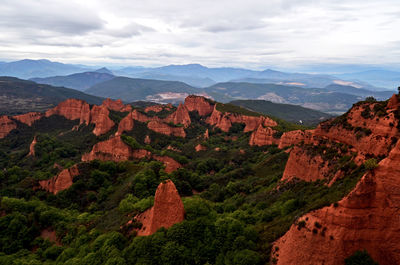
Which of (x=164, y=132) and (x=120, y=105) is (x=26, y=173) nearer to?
(x=164, y=132)

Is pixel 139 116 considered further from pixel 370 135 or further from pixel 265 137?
pixel 370 135

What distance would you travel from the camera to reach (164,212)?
86.6ft

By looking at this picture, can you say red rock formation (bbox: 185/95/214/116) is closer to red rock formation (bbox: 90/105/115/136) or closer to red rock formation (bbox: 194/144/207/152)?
red rock formation (bbox: 194/144/207/152)

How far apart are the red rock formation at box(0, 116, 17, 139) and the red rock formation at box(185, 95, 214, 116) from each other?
80460 millimetres

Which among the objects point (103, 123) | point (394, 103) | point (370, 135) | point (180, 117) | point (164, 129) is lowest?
point (164, 129)

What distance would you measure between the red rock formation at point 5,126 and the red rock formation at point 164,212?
11019 cm

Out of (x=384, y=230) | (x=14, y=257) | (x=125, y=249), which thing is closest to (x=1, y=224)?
(x=14, y=257)

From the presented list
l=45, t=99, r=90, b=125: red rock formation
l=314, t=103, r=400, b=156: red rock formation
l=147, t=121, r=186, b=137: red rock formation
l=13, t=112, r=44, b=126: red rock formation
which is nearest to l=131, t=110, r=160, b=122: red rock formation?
l=147, t=121, r=186, b=137: red rock formation

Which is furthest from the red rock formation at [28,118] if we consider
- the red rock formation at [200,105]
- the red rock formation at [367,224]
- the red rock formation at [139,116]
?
the red rock formation at [367,224]

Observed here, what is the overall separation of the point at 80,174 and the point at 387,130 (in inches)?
1869

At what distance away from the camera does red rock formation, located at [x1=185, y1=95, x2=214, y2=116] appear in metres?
140

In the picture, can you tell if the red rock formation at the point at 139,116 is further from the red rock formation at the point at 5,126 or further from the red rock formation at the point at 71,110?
the red rock formation at the point at 5,126

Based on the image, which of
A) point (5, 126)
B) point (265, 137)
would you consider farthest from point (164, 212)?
point (5, 126)

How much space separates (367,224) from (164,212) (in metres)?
17.3
